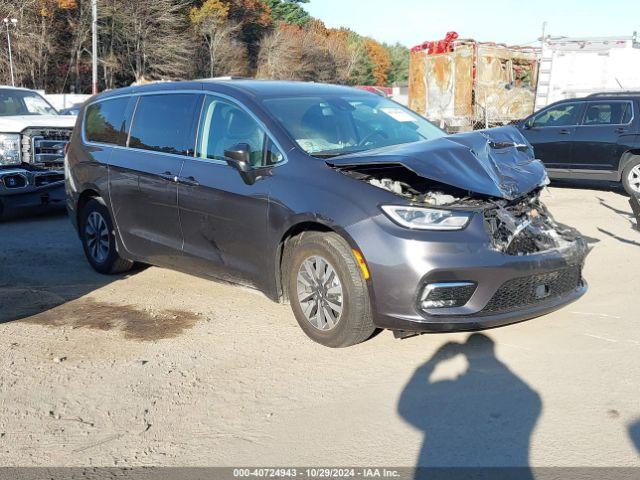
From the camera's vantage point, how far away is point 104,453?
11.6 feet

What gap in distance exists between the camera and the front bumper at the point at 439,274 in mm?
4266

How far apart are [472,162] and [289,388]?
6.40ft

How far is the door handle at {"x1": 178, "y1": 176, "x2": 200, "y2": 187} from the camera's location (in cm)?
555

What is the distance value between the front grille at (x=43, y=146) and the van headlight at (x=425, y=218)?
7.50 meters

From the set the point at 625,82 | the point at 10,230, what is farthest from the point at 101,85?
the point at 10,230

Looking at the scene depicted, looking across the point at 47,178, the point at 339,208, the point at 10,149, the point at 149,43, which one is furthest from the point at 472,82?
the point at 149,43

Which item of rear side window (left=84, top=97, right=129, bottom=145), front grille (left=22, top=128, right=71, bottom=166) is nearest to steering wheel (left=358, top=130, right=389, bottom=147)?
rear side window (left=84, top=97, right=129, bottom=145)

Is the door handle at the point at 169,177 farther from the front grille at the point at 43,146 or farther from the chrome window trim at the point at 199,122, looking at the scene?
the front grille at the point at 43,146

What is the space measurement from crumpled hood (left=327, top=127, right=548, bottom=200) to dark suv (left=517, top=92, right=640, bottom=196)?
7.50m

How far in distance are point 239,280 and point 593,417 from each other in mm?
2743

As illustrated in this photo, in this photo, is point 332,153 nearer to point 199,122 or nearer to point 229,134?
point 229,134

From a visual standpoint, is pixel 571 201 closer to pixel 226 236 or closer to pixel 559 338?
pixel 559 338

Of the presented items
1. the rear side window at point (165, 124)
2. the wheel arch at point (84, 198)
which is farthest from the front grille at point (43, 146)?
the rear side window at point (165, 124)

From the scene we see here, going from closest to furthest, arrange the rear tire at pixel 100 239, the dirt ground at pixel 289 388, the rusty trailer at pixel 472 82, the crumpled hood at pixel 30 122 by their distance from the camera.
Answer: the dirt ground at pixel 289 388 < the rear tire at pixel 100 239 < the crumpled hood at pixel 30 122 < the rusty trailer at pixel 472 82
